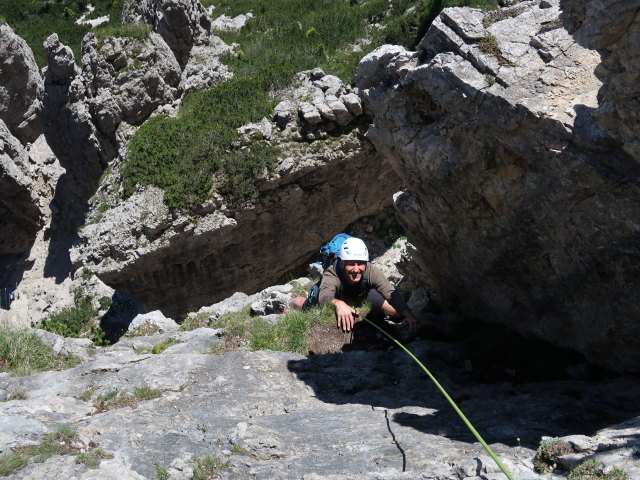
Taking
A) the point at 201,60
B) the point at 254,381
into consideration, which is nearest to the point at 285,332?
the point at 254,381

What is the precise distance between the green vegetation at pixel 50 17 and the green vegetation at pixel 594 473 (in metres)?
33.6

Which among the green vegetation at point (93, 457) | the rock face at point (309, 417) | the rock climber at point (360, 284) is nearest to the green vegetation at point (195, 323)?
the rock face at point (309, 417)

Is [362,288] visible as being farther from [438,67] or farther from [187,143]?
[187,143]

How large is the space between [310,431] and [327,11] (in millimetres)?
26978

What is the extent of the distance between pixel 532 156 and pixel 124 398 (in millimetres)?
5511

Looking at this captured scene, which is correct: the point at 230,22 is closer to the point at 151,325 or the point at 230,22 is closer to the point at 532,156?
the point at 151,325

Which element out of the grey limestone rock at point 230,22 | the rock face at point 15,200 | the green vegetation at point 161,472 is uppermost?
the grey limestone rock at point 230,22

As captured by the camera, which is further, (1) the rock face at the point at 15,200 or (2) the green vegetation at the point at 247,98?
(1) the rock face at the point at 15,200

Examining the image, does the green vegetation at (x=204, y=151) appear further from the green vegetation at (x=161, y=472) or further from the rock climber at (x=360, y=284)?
the green vegetation at (x=161, y=472)

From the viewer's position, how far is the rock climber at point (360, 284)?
29.0 ft

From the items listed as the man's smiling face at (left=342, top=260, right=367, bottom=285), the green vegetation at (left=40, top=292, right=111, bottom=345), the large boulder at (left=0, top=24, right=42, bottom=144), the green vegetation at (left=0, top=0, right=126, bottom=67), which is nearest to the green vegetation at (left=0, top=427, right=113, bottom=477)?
the man's smiling face at (left=342, top=260, right=367, bottom=285)

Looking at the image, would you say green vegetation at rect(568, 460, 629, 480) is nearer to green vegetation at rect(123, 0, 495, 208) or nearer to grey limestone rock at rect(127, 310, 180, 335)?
grey limestone rock at rect(127, 310, 180, 335)

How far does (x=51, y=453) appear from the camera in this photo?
15.5 feet

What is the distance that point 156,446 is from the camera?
199 inches
